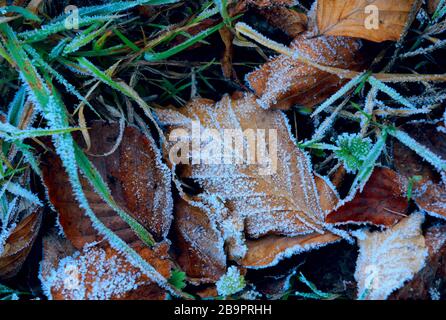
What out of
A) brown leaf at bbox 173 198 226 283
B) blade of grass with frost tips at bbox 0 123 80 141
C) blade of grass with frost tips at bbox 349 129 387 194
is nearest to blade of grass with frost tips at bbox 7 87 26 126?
blade of grass with frost tips at bbox 0 123 80 141

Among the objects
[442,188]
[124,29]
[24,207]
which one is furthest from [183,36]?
[442,188]

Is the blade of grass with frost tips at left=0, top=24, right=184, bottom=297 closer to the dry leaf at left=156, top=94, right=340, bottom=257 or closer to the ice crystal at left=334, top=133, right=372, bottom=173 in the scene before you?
the dry leaf at left=156, top=94, right=340, bottom=257

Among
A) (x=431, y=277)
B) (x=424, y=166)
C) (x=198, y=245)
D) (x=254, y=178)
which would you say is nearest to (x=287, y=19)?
(x=254, y=178)

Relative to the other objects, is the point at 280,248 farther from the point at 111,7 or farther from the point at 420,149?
the point at 111,7

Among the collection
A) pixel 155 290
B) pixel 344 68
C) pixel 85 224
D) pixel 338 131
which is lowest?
pixel 155 290

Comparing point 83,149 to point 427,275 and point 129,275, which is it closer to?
point 129,275

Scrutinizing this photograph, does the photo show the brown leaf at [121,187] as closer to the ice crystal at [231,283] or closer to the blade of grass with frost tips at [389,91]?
the ice crystal at [231,283]

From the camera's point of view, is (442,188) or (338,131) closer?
(442,188)
